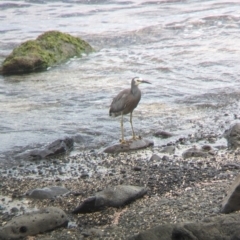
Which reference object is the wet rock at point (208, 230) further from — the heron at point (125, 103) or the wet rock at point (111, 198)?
the heron at point (125, 103)

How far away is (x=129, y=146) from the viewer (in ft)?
33.8

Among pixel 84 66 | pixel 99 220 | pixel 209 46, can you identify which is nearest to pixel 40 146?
pixel 99 220

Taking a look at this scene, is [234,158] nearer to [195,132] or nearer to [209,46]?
[195,132]

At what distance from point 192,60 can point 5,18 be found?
26.5 ft

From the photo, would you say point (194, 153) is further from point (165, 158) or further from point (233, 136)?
point (233, 136)

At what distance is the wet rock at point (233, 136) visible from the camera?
10102 mm

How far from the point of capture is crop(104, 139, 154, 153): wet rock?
1024 centimetres

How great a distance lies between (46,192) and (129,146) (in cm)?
224

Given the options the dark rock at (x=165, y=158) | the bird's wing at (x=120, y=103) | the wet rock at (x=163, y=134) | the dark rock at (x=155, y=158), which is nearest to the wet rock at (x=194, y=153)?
the dark rock at (x=165, y=158)

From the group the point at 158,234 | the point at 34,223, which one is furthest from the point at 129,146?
the point at 158,234

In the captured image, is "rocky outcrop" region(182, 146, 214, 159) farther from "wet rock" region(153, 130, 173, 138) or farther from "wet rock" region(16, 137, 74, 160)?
"wet rock" region(16, 137, 74, 160)

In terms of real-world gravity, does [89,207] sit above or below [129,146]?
above

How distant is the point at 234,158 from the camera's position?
947 centimetres

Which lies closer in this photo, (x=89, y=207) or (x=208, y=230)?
(x=208, y=230)
